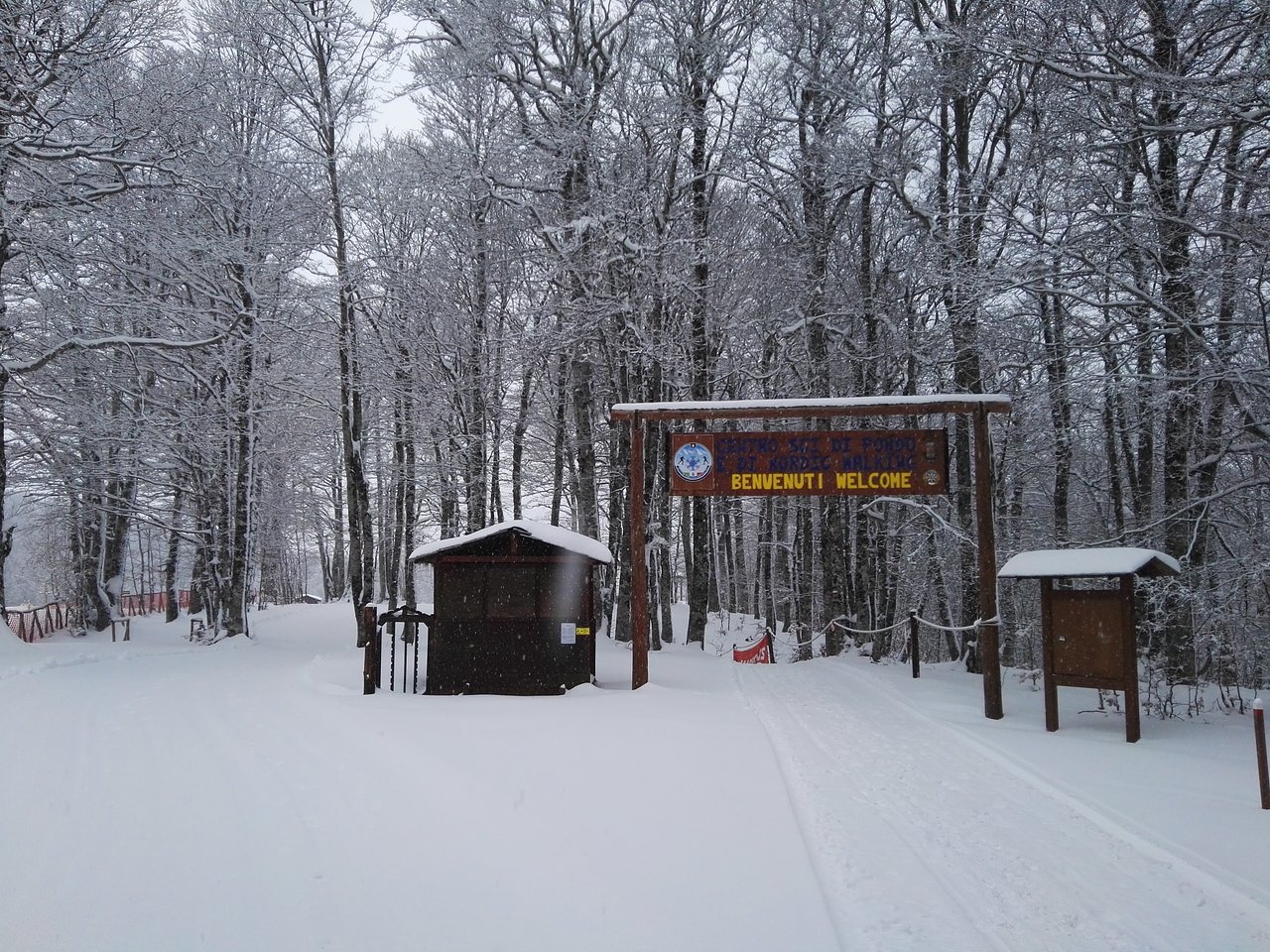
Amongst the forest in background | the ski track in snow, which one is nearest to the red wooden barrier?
the forest in background

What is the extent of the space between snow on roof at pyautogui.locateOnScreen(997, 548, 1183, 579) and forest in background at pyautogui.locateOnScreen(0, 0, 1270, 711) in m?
0.82

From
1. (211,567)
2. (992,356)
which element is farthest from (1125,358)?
(211,567)

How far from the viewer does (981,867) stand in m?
4.99

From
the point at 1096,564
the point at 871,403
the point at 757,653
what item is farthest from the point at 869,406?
the point at 757,653

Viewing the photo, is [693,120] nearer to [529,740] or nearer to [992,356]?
[992,356]

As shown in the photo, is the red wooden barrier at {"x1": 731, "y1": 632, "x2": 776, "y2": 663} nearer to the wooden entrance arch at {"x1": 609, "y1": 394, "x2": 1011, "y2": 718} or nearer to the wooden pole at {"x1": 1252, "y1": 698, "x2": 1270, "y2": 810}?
the wooden entrance arch at {"x1": 609, "y1": 394, "x2": 1011, "y2": 718}

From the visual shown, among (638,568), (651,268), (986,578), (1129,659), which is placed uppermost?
(651,268)

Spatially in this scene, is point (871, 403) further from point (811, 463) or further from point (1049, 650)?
point (1049, 650)

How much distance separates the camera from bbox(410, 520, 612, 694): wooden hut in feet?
40.3

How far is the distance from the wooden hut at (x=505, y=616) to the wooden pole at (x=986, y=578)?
563cm

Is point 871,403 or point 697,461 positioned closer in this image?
point 871,403

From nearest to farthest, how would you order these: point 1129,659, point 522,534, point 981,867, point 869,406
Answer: point 981,867 → point 1129,659 → point 869,406 → point 522,534

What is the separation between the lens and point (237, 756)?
689cm

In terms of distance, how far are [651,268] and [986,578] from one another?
1059 cm
